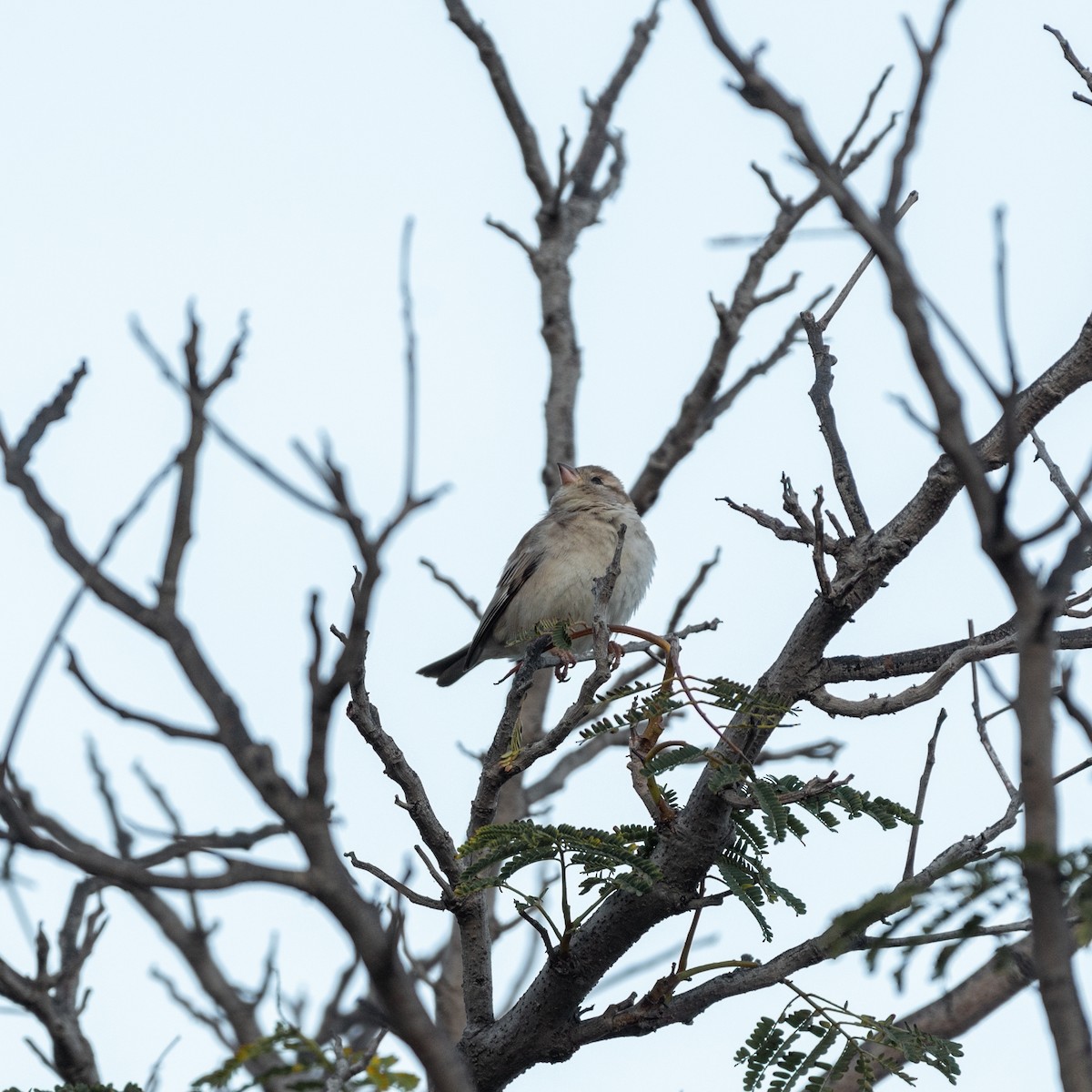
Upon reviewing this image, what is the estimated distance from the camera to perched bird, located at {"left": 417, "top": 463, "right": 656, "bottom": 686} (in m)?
7.39

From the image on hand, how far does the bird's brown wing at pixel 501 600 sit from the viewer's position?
758cm

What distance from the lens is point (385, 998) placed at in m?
1.88

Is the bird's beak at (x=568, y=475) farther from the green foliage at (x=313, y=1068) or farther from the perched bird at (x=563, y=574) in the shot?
the green foliage at (x=313, y=1068)

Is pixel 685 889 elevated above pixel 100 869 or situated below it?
above

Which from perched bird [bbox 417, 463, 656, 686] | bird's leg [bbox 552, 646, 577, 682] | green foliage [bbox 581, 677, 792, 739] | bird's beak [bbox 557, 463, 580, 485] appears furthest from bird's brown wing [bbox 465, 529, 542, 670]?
green foliage [bbox 581, 677, 792, 739]

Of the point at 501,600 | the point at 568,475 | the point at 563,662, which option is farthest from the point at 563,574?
the point at 563,662

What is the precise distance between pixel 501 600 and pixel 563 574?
399 millimetres

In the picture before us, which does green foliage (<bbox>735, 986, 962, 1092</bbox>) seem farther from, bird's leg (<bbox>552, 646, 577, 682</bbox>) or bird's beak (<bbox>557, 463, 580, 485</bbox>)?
bird's beak (<bbox>557, 463, 580, 485</bbox>)

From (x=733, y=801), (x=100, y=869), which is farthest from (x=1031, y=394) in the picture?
(x=100, y=869)

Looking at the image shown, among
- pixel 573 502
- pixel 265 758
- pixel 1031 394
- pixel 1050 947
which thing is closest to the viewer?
pixel 1050 947

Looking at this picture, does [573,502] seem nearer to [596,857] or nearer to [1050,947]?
[596,857]

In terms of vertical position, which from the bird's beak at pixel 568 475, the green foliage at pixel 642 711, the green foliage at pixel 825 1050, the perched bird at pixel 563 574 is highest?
the bird's beak at pixel 568 475

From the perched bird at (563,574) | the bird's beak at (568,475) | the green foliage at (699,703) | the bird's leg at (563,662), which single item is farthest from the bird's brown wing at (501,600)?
the green foliage at (699,703)

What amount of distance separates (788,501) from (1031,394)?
636 millimetres
